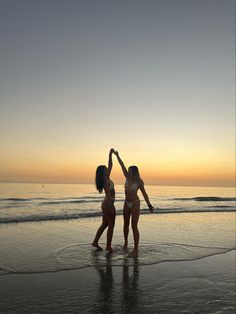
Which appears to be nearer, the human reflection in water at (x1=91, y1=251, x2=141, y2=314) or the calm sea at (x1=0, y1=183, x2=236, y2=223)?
the human reflection in water at (x1=91, y1=251, x2=141, y2=314)

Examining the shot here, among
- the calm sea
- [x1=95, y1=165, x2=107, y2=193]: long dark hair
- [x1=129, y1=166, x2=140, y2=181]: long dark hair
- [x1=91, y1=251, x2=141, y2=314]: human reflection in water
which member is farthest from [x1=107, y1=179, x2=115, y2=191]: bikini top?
the calm sea

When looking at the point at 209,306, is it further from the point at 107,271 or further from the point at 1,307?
the point at 1,307

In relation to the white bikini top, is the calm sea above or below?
below

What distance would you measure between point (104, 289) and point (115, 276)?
32.2 inches

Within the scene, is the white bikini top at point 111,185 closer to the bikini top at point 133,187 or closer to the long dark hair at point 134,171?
the bikini top at point 133,187

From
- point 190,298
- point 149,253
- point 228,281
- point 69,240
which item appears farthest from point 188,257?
point 69,240

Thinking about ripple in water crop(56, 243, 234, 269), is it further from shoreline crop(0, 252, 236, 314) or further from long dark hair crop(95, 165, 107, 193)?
long dark hair crop(95, 165, 107, 193)

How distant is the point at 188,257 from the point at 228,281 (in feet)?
6.52

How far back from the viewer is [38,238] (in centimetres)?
1055

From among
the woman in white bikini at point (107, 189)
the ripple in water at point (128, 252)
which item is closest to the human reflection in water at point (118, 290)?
the ripple in water at point (128, 252)

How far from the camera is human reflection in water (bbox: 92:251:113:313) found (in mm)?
4547

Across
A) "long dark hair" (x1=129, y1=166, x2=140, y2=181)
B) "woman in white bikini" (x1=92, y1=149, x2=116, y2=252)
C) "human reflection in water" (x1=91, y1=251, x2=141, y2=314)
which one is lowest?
"human reflection in water" (x1=91, y1=251, x2=141, y2=314)

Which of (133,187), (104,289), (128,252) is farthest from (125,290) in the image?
(133,187)

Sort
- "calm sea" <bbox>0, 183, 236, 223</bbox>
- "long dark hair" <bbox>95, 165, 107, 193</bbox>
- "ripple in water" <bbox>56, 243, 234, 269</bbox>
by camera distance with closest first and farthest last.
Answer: "ripple in water" <bbox>56, 243, 234, 269</bbox>, "long dark hair" <bbox>95, 165, 107, 193</bbox>, "calm sea" <bbox>0, 183, 236, 223</bbox>
